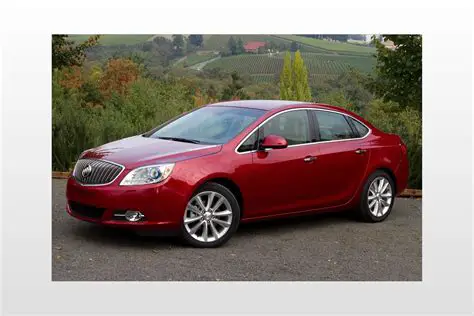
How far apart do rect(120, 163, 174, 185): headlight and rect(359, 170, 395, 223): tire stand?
2.52m

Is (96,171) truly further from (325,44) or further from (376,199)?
(376,199)

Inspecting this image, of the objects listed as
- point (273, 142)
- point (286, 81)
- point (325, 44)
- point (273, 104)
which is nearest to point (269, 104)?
point (273, 104)

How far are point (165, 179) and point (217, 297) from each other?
3.96 ft

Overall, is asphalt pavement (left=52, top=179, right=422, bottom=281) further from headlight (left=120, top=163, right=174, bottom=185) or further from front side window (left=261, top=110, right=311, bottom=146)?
front side window (left=261, top=110, right=311, bottom=146)

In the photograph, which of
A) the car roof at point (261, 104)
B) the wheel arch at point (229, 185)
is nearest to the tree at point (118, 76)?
the car roof at point (261, 104)

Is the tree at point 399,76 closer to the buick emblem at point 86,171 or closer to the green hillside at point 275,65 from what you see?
the green hillside at point 275,65

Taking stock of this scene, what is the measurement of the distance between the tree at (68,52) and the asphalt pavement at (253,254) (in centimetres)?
139

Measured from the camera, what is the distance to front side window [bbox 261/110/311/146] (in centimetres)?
985

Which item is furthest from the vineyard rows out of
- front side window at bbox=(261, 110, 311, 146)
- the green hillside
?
front side window at bbox=(261, 110, 311, 146)

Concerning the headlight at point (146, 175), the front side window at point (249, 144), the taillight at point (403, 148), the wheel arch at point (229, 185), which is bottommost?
the wheel arch at point (229, 185)

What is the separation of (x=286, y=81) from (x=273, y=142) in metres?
1.73

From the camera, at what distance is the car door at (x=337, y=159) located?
33.1 ft
